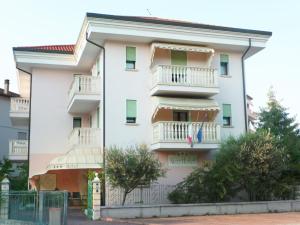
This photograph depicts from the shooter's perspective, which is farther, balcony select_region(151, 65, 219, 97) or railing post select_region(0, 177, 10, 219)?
balcony select_region(151, 65, 219, 97)

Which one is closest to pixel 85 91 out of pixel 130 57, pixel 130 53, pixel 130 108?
pixel 130 108

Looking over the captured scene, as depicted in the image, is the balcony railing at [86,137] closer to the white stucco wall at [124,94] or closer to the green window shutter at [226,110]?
the white stucco wall at [124,94]

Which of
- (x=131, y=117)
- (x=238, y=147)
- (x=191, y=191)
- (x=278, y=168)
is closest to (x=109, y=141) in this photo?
(x=131, y=117)

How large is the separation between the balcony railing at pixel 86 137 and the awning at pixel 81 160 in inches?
16.6

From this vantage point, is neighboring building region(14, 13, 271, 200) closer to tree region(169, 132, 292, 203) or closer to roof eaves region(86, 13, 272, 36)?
roof eaves region(86, 13, 272, 36)

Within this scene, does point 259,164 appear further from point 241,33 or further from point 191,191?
point 241,33

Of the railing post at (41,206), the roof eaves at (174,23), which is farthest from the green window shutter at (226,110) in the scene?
the railing post at (41,206)

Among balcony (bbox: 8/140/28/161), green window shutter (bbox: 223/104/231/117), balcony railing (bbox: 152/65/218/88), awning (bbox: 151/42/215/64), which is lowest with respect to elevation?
balcony (bbox: 8/140/28/161)

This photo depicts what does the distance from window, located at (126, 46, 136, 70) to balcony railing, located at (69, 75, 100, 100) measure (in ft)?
6.40

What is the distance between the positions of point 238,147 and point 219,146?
1.47 metres

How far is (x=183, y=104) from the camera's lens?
968 inches

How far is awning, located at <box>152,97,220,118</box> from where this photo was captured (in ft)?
79.2

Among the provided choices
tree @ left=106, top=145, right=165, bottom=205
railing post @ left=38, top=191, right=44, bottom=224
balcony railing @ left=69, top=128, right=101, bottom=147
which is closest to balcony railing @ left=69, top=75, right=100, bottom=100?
balcony railing @ left=69, top=128, right=101, bottom=147

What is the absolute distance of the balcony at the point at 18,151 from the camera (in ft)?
95.0
